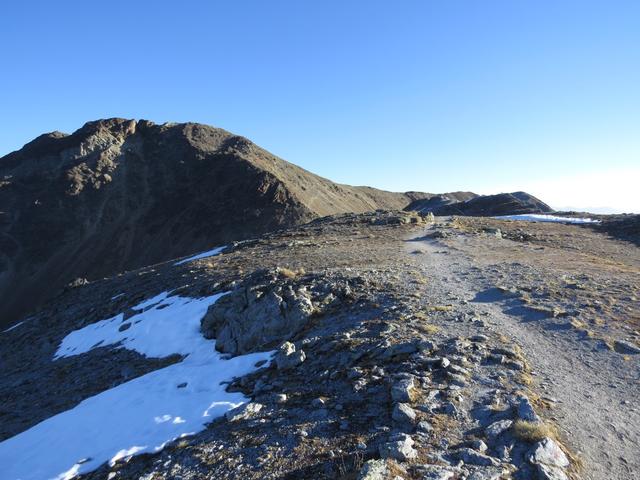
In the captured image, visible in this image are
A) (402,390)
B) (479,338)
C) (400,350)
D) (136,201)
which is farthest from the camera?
(136,201)

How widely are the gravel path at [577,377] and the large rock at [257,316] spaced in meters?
4.59

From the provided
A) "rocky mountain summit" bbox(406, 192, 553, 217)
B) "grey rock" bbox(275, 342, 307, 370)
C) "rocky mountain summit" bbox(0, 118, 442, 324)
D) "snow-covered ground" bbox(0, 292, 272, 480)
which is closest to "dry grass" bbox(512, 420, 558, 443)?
"grey rock" bbox(275, 342, 307, 370)

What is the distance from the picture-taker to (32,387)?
1694 centimetres

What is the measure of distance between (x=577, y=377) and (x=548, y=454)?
10.5 feet

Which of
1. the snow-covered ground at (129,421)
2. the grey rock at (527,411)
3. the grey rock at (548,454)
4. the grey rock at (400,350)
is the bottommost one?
the snow-covered ground at (129,421)

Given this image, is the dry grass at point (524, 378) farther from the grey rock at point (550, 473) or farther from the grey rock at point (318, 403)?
the grey rock at point (318, 403)

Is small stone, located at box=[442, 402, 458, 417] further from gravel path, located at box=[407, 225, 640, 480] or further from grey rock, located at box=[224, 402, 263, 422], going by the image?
grey rock, located at box=[224, 402, 263, 422]

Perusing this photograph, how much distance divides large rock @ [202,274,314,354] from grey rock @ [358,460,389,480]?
723cm

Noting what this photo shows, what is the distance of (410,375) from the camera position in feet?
27.6

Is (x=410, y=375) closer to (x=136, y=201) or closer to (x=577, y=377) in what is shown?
(x=577, y=377)

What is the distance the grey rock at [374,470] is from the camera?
556 cm

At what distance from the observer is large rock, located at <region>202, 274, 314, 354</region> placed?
13.5 metres

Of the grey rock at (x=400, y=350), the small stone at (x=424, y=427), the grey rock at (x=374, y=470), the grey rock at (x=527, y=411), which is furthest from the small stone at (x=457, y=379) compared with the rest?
the grey rock at (x=374, y=470)

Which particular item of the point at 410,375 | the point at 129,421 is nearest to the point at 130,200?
the point at 129,421
